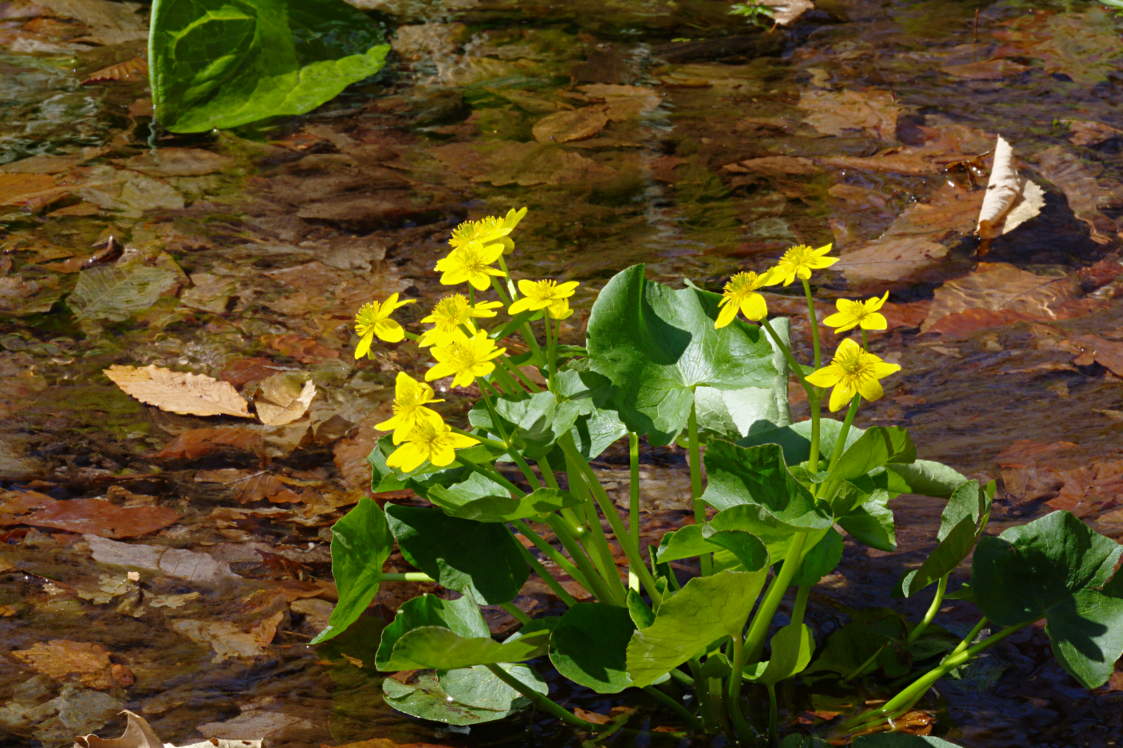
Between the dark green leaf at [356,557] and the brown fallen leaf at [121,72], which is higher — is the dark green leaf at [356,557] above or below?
below

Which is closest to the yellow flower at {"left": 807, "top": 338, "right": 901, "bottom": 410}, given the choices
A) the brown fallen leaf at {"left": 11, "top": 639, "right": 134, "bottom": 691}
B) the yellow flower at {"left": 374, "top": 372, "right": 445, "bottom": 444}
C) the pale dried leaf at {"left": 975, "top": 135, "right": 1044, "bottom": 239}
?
the yellow flower at {"left": 374, "top": 372, "right": 445, "bottom": 444}

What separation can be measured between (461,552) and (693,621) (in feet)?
0.93

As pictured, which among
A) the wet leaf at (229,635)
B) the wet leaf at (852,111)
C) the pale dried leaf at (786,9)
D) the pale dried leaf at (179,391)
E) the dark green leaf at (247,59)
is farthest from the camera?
the pale dried leaf at (786,9)

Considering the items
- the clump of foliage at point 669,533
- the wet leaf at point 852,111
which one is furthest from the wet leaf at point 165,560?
the wet leaf at point 852,111

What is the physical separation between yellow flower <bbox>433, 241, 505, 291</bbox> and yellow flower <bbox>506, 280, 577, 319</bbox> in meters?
0.04

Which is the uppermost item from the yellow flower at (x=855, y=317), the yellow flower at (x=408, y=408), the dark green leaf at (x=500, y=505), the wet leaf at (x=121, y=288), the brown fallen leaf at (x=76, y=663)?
the yellow flower at (x=855, y=317)

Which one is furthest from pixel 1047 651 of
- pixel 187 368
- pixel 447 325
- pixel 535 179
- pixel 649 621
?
pixel 535 179

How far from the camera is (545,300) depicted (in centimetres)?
112

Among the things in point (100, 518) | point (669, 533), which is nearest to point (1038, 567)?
point (669, 533)

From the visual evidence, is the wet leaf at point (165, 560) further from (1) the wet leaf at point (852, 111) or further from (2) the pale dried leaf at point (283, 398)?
(1) the wet leaf at point (852, 111)

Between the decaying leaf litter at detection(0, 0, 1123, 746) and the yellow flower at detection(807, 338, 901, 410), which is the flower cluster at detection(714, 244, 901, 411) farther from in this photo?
the decaying leaf litter at detection(0, 0, 1123, 746)

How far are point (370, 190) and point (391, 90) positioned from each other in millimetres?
753

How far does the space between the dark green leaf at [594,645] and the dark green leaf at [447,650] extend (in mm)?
36

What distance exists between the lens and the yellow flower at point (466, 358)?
40.5 inches
